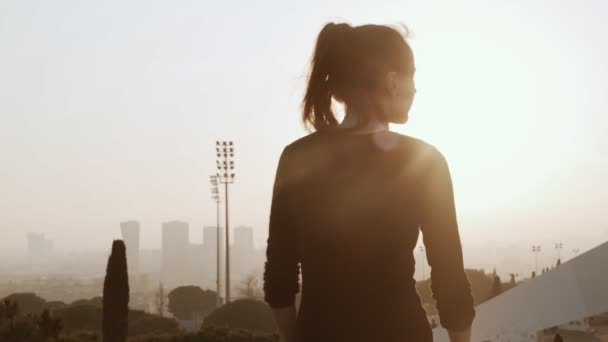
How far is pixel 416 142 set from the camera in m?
1.90

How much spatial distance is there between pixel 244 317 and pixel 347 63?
38670mm

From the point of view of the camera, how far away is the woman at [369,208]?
1.86m

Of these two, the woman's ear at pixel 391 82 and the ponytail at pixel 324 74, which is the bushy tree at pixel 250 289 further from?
the woman's ear at pixel 391 82

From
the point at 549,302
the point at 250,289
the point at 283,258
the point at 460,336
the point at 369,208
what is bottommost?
the point at 250,289

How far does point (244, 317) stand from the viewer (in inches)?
1555

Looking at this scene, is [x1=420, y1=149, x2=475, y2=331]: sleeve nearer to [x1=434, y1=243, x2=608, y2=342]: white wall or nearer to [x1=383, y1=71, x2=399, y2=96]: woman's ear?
[x1=383, y1=71, x2=399, y2=96]: woman's ear

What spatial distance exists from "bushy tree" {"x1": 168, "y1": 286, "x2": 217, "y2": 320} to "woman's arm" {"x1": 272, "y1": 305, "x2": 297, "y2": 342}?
6547 centimetres

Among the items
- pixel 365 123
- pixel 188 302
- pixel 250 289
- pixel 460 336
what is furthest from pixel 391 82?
pixel 250 289

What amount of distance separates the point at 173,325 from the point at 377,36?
3727cm

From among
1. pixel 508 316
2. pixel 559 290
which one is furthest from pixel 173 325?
pixel 559 290

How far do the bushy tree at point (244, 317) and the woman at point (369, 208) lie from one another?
1495 inches

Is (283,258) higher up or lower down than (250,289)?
higher up

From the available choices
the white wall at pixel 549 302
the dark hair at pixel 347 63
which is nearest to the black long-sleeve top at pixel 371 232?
the dark hair at pixel 347 63

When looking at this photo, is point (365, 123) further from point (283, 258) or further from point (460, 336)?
point (460, 336)
